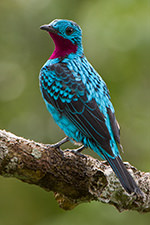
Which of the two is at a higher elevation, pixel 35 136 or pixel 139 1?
pixel 139 1

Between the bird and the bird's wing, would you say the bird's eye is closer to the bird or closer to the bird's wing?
the bird

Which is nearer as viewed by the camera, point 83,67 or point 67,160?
point 67,160

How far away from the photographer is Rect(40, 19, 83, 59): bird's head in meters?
6.29

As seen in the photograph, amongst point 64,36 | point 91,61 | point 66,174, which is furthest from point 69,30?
point 66,174

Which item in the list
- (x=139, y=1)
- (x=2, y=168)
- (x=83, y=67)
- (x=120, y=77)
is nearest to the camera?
(x=2, y=168)

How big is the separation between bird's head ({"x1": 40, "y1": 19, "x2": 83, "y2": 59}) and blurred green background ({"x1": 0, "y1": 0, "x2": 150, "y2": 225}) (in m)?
0.96

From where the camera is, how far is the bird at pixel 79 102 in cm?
539

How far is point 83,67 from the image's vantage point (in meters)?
6.22

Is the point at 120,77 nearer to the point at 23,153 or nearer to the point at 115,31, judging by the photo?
the point at 115,31

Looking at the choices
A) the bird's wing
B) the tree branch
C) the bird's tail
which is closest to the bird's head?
the bird's wing

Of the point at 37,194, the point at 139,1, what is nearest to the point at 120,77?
the point at 139,1

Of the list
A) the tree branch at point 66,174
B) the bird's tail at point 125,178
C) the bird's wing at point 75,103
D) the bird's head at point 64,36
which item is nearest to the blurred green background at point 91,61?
the bird's head at point 64,36

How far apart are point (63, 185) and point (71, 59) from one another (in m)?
2.14

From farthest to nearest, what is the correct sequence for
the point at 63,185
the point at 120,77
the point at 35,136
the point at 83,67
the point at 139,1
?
the point at 35,136, the point at 120,77, the point at 139,1, the point at 83,67, the point at 63,185
